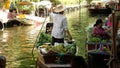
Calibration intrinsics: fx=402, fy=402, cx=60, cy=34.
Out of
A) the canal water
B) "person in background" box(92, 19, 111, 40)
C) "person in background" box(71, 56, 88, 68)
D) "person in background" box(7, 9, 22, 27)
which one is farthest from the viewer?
"person in background" box(7, 9, 22, 27)

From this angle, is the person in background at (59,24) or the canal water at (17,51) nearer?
the person in background at (59,24)

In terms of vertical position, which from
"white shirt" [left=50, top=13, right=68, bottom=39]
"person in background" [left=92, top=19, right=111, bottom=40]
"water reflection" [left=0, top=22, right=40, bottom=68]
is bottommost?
"water reflection" [left=0, top=22, right=40, bottom=68]

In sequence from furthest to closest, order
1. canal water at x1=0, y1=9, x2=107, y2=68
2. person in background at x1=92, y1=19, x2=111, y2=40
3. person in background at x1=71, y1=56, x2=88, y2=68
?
person in background at x1=92, y1=19, x2=111, y2=40 < canal water at x1=0, y1=9, x2=107, y2=68 < person in background at x1=71, y1=56, x2=88, y2=68

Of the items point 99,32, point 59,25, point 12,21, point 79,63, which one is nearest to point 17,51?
point 99,32

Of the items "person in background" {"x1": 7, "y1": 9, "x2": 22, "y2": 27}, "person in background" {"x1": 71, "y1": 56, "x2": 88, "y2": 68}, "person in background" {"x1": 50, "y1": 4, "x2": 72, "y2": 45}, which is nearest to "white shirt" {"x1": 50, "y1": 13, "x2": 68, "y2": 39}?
"person in background" {"x1": 50, "y1": 4, "x2": 72, "y2": 45}

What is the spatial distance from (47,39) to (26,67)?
136 centimetres

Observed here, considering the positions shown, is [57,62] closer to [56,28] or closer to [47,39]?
[56,28]

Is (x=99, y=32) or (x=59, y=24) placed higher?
(x=59, y=24)

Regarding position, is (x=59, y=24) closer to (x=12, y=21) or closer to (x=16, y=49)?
(x=16, y=49)

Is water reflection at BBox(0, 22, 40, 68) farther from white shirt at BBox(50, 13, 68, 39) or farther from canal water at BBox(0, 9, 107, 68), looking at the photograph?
white shirt at BBox(50, 13, 68, 39)

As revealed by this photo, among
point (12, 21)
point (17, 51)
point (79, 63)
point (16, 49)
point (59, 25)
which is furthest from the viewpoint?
point (12, 21)

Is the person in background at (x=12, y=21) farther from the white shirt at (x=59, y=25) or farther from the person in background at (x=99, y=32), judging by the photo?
the white shirt at (x=59, y=25)

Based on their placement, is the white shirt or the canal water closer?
the white shirt

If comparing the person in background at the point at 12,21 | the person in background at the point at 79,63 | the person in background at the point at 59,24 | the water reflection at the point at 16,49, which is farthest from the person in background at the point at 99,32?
the person in background at the point at 12,21
